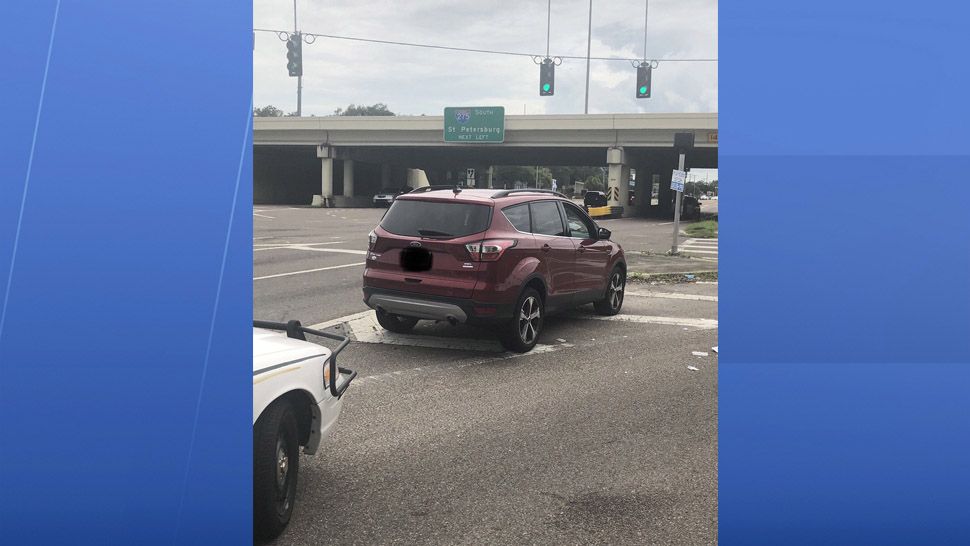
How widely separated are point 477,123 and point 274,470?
44551 mm

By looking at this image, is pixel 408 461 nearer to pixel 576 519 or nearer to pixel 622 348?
pixel 576 519

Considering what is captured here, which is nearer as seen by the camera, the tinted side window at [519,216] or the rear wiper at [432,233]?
the rear wiper at [432,233]

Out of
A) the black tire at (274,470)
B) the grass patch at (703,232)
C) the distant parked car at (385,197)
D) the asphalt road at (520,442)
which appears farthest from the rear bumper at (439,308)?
the distant parked car at (385,197)

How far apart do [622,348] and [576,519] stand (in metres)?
4.49

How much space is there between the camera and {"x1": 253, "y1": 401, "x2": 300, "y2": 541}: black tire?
11.4ft

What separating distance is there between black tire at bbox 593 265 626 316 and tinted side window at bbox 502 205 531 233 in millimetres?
2139

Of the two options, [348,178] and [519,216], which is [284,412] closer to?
[519,216]

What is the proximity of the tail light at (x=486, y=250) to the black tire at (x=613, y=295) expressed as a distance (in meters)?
2.77

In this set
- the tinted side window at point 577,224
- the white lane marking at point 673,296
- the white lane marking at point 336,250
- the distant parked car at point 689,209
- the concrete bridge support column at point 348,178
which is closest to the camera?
the tinted side window at point 577,224

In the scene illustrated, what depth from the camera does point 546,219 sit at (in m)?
8.98

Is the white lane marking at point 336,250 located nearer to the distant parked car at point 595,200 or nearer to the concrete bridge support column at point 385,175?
the distant parked car at point 595,200

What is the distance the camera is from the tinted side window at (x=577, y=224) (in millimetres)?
9500

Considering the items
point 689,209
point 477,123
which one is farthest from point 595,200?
point 477,123
